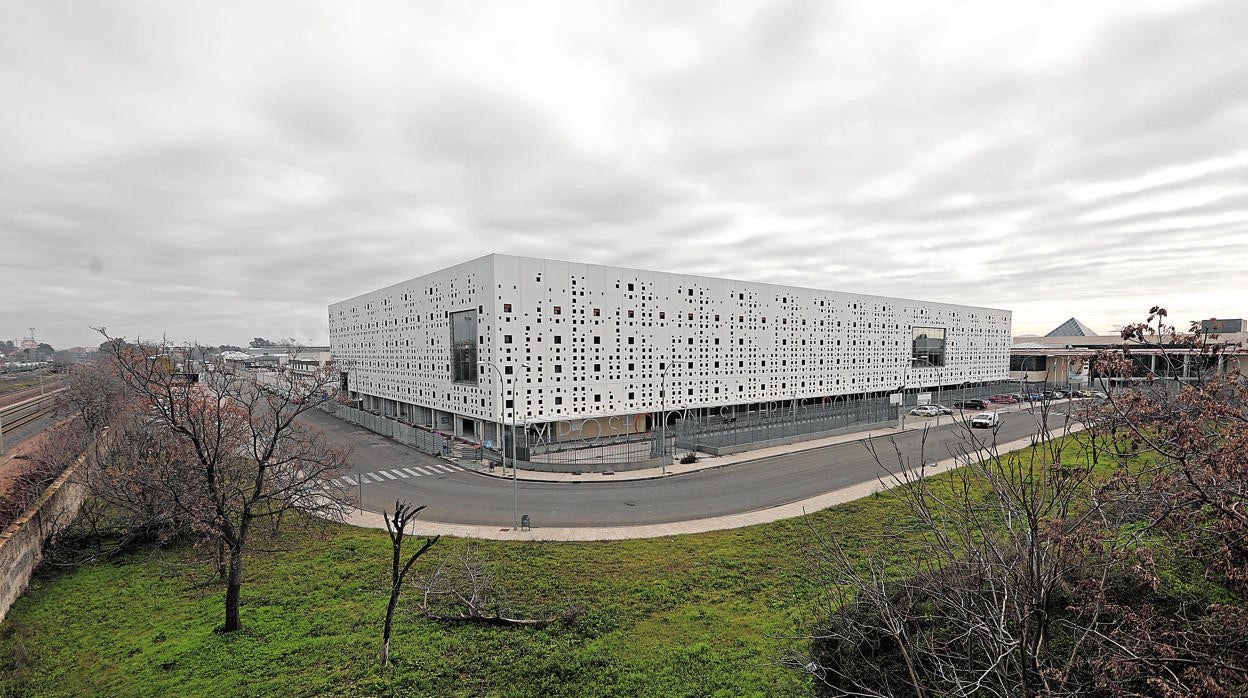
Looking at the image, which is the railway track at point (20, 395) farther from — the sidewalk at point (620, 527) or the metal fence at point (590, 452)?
the sidewalk at point (620, 527)

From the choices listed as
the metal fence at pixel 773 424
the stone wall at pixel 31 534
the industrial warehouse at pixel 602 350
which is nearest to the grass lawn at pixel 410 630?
the stone wall at pixel 31 534

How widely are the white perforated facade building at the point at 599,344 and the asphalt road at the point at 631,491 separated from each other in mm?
6079

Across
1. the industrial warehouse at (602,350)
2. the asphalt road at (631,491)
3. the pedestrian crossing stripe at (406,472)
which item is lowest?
the pedestrian crossing stripe at (406,472)

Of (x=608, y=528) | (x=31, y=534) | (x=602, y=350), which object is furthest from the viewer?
(x=602, y=350)

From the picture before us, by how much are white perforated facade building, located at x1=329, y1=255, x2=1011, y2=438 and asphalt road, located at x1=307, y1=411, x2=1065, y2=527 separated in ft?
19.9

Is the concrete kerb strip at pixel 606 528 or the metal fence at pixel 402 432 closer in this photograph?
the concrete kerb strip at pixel 606 528

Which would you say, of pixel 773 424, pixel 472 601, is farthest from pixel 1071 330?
pixel 472 601

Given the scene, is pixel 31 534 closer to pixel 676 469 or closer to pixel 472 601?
pixel 472 601

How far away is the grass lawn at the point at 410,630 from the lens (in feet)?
29.9

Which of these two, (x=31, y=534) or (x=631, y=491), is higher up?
(x=31, y=534)

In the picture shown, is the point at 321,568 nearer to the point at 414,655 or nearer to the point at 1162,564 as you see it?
the point at 414,655

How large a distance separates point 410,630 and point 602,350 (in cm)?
2782

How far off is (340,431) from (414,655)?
133 ft

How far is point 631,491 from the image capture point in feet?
78.7
